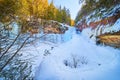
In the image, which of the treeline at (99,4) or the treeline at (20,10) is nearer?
the treeline at (20,10)

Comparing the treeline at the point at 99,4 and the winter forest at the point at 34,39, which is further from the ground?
the treeline at the point at 99,4

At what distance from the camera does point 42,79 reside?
9.16 metres

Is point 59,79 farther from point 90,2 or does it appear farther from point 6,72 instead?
point 6,72

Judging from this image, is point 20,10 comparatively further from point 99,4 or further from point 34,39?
point 99,4

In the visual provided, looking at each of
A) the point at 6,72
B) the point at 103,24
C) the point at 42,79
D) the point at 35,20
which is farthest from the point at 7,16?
the point at 103,24

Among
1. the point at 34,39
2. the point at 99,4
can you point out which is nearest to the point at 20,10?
the point at 34,39

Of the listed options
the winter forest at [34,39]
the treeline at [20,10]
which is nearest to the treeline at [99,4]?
the winter forest at [34,39]

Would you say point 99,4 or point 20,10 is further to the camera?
point 99,4

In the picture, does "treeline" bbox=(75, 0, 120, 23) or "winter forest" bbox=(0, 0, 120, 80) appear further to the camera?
"treeline" bbox=(75, 0, 120, 23)

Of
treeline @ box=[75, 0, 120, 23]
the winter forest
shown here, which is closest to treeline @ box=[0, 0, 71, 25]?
the winter forest

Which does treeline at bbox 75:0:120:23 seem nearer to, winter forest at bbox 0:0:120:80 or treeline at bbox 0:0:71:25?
winter forest at bbox 0:0:120:80

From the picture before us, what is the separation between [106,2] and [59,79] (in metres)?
4.04

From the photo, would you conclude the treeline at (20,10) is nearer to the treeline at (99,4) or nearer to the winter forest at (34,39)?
the winter forest at (34,39)

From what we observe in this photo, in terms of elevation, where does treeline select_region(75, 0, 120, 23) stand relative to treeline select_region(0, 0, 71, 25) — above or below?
above
